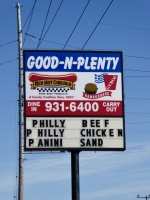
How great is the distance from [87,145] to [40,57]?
13.6ft

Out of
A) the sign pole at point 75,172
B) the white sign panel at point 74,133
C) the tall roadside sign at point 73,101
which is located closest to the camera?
the white sign panel at point 74,133

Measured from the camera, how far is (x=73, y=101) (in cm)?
3288

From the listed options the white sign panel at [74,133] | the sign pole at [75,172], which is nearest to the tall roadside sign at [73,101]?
the white sign panel at [74,133]

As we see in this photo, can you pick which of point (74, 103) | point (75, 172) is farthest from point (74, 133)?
point (75, 172)

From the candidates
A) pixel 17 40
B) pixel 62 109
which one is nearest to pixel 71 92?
pixel 62 109

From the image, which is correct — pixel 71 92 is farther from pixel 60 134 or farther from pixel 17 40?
pixel 17 40

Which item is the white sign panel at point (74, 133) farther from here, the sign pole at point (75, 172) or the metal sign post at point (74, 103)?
the sign pole at point (75, 172)

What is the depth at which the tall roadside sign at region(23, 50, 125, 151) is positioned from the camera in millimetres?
32469

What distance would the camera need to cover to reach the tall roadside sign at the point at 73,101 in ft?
107

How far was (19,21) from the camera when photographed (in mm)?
44625

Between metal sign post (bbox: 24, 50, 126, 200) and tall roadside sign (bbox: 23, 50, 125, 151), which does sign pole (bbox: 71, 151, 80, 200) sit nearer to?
metal sign post (bbox: 24, 50, 126, 200)

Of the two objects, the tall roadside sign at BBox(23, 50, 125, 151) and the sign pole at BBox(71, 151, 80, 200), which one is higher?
the tall roadside sign at BBox(23, 50, 125, 151)

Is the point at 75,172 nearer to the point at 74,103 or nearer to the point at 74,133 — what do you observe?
the point at 74,133

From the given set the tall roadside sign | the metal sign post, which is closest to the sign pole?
the metal sign post
